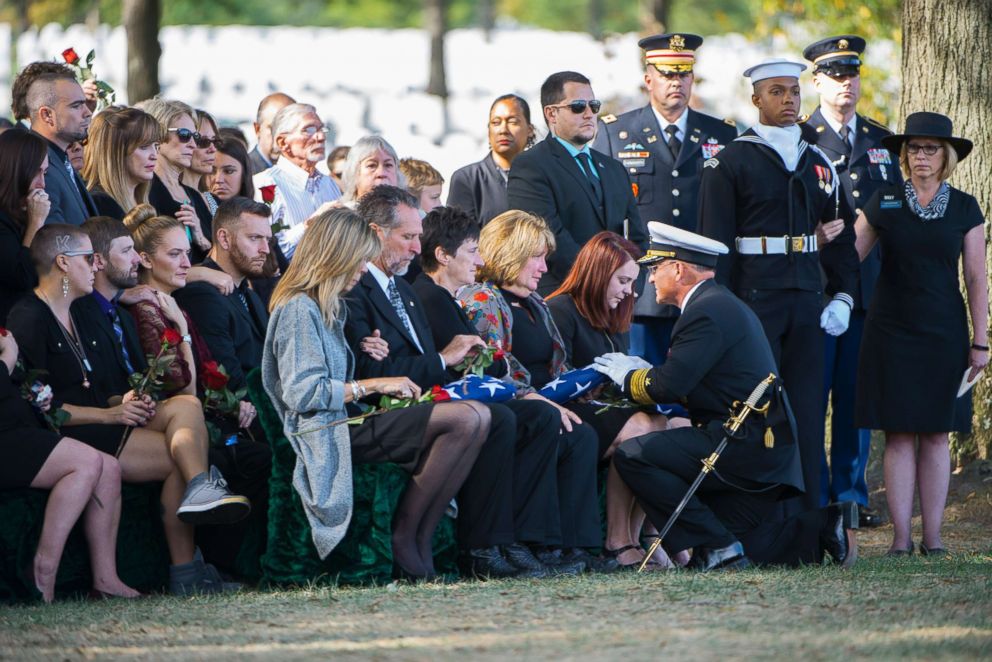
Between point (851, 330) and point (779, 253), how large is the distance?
2.95 feet

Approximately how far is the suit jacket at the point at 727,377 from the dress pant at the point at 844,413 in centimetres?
167

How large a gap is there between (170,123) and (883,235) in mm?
3605

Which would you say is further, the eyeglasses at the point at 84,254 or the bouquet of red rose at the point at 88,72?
the bouquet of red rose at the point at 88,72

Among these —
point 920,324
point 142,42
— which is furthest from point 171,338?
point 142,42

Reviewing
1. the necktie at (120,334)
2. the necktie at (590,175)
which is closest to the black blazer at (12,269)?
the necktie at (120,334)

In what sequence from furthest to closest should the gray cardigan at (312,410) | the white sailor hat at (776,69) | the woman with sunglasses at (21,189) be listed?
1. the white sailor hat at (776,69)
2. the woman with sunglasses at (21,189)
3. the gray cardigan at (312,410)

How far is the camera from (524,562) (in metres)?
6.82

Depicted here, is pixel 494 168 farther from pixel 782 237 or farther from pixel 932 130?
pixel 932 130

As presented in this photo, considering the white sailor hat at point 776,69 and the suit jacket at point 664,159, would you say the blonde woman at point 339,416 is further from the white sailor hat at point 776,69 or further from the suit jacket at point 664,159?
the suit jacket at point 664,159

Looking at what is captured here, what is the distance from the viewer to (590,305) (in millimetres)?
7891

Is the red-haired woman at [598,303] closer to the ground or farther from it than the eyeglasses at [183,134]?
closer to the ground

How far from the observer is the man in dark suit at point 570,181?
28.1 feet

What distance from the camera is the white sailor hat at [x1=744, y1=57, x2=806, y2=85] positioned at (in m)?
8.23

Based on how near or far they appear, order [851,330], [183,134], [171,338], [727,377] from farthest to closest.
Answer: [851,330] < [183,134] < [727,377] < [171,338]
